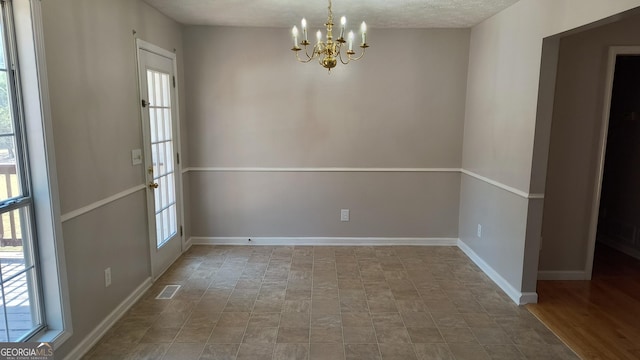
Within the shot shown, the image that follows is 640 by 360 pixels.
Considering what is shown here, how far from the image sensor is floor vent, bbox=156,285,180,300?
331 cm

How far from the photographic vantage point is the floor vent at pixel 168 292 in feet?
10.9

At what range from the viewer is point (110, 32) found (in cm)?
280

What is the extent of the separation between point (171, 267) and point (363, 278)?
6.28 feet

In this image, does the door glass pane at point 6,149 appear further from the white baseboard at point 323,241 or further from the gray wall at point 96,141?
the white baseboard at point 323,241

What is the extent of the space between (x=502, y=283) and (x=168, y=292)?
2.95 metres

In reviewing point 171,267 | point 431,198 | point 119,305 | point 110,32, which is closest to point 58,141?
point 110,32

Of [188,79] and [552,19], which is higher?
[552,19]

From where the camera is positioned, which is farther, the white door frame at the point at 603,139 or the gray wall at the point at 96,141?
the white door frame at the point at 603,139

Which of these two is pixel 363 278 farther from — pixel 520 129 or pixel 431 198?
pixel 520 129

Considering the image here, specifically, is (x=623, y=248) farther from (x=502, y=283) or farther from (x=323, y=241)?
(x=323, y=241)

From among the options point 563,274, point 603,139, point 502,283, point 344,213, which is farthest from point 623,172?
point 344,213

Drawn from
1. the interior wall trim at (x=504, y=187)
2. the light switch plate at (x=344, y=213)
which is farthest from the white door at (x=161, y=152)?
the interior wall trim at (x=504, y=187)

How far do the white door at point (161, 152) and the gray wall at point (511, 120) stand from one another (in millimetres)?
3112

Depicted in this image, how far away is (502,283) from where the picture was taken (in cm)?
352
